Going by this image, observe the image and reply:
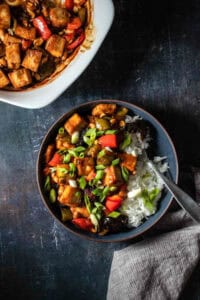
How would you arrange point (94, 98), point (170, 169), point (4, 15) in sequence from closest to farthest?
point (4, 15)
point (170, 169)
point (94, 98)

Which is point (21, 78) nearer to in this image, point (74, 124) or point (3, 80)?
point (3, 80)

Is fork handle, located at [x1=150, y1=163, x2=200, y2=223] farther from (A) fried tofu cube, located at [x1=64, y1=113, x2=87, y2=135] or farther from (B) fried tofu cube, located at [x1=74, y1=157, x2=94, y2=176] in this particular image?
(A) fried tofu cube, located at [x1=64, y1=113, x2=87, y2=135]

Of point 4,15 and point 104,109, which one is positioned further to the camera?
point 104,109

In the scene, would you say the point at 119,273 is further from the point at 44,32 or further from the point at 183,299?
the point at 44,32

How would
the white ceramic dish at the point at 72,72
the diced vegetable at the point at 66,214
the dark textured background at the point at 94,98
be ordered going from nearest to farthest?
1. the white ceramic dish at the point at 72,72
2. the diced vegetable at the point at 66,214
3. the dark textured background at the point at 94,98

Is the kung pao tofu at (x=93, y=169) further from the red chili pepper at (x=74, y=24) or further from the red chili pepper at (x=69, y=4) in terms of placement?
the red chili pepper at (x=69, y=4)

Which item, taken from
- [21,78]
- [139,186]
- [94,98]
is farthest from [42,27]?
[139,186]

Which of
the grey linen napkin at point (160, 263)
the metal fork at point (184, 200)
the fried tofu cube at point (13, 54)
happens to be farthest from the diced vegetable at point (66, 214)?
the fried tofu cube at point (13, 54)
